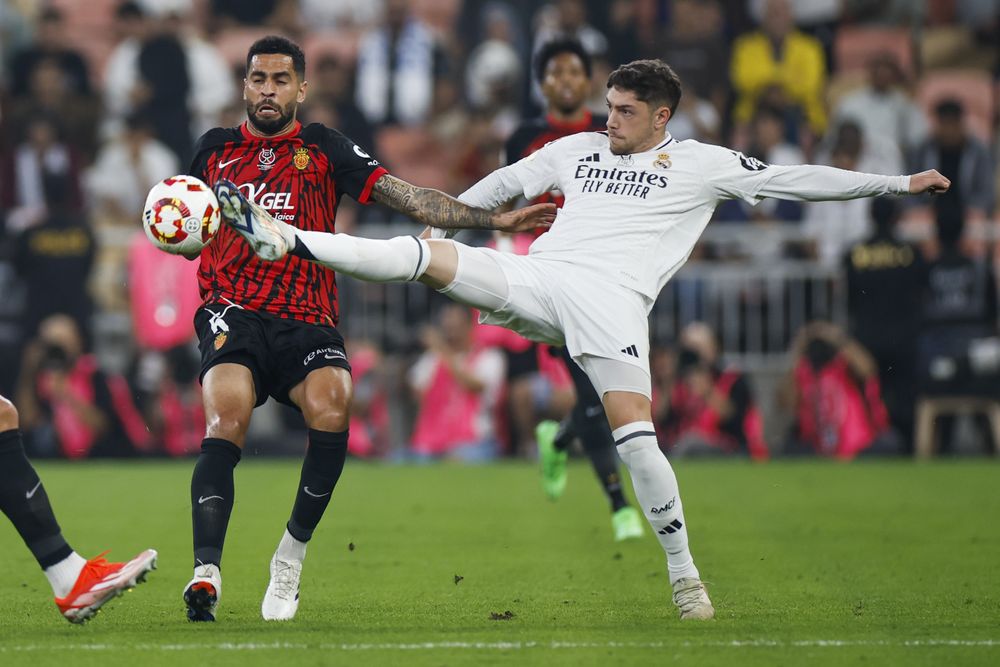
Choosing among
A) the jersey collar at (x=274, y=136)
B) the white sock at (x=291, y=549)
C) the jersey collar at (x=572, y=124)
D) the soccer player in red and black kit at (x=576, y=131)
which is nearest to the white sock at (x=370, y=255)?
the jersey collar at (x=274, y=136)

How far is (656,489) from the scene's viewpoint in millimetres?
7164

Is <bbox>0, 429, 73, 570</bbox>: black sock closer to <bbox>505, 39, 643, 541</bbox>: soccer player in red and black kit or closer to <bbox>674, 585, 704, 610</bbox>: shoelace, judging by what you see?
<bbox>674, 585, 704, 610</bbox>: shoelace

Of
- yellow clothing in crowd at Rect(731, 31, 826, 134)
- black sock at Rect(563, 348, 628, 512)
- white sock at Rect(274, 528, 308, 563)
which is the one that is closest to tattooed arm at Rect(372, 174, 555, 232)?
white sock at Rect(274, 528, 308, 563)

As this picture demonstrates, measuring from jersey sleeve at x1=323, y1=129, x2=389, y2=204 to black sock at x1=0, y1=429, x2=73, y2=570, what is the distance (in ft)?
6.34

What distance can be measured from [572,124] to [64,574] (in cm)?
497

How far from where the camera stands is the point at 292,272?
748cm

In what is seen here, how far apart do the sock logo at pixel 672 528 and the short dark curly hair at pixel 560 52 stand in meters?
4.09

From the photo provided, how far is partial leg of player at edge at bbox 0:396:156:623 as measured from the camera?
21.7ft

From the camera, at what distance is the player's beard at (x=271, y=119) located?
751 cm

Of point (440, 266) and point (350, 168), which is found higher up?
point (350, 168)

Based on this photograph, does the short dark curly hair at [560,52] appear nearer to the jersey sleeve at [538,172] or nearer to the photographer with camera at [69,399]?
the jersey sleeve at [538,172]

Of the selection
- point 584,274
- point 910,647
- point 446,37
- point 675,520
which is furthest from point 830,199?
point 446,37

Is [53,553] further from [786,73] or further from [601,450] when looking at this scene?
[786,73]

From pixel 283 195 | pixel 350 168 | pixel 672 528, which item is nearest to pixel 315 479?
pixel 283 195
